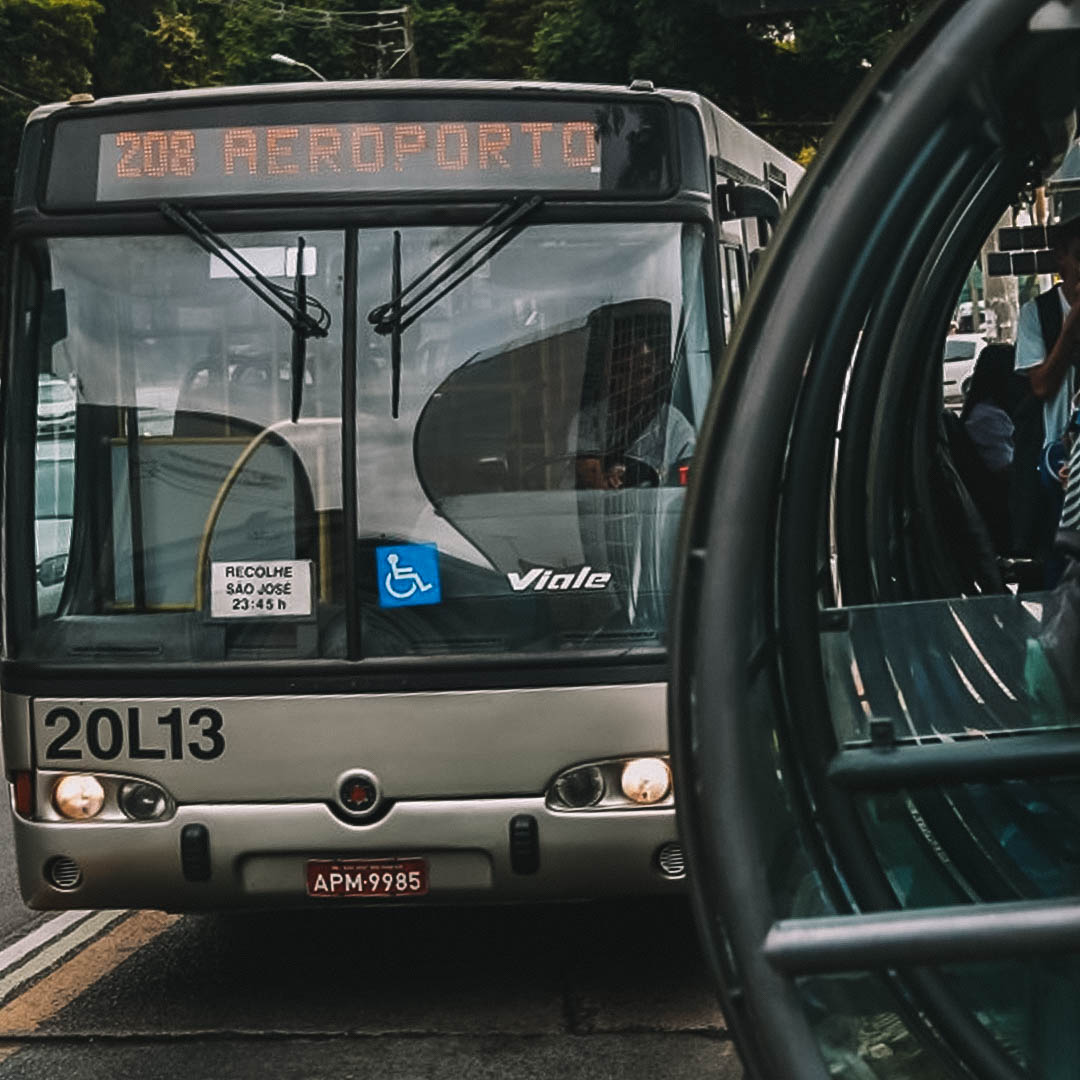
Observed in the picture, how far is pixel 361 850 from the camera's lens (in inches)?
251

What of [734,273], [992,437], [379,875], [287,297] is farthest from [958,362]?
[379,875]

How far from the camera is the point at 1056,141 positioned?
3.48 m

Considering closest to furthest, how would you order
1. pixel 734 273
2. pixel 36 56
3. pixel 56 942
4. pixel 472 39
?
pixel 734 273
pixel 56 942
pixel 36 56
pixel 472 39

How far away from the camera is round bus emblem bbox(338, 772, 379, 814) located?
6383 millimetres

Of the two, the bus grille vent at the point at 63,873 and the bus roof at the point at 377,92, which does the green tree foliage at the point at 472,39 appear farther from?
the bus grille vent at the point at 63,873

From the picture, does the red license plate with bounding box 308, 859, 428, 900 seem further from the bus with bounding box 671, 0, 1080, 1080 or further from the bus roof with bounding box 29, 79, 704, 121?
the bus with bounding box 671, 0, 1080, 1080

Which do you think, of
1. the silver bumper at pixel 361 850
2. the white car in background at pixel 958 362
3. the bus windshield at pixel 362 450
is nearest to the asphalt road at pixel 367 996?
the silver bumper at pixel 361 850

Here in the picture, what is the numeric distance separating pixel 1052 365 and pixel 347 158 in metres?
2.04

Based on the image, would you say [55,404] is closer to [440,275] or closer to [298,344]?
[298,344]

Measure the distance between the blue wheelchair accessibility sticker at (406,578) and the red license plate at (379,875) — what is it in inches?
27.0

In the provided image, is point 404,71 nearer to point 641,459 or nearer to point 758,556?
point 641,459

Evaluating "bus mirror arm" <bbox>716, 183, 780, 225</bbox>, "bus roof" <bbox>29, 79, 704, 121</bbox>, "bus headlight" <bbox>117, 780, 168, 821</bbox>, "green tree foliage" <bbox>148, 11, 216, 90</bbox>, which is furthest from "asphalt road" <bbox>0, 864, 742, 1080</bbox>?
"green tree foliage" <bbox>148, 11, 216, 90</bbox>

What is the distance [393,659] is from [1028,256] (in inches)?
114

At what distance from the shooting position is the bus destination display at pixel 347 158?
6.67 meters
